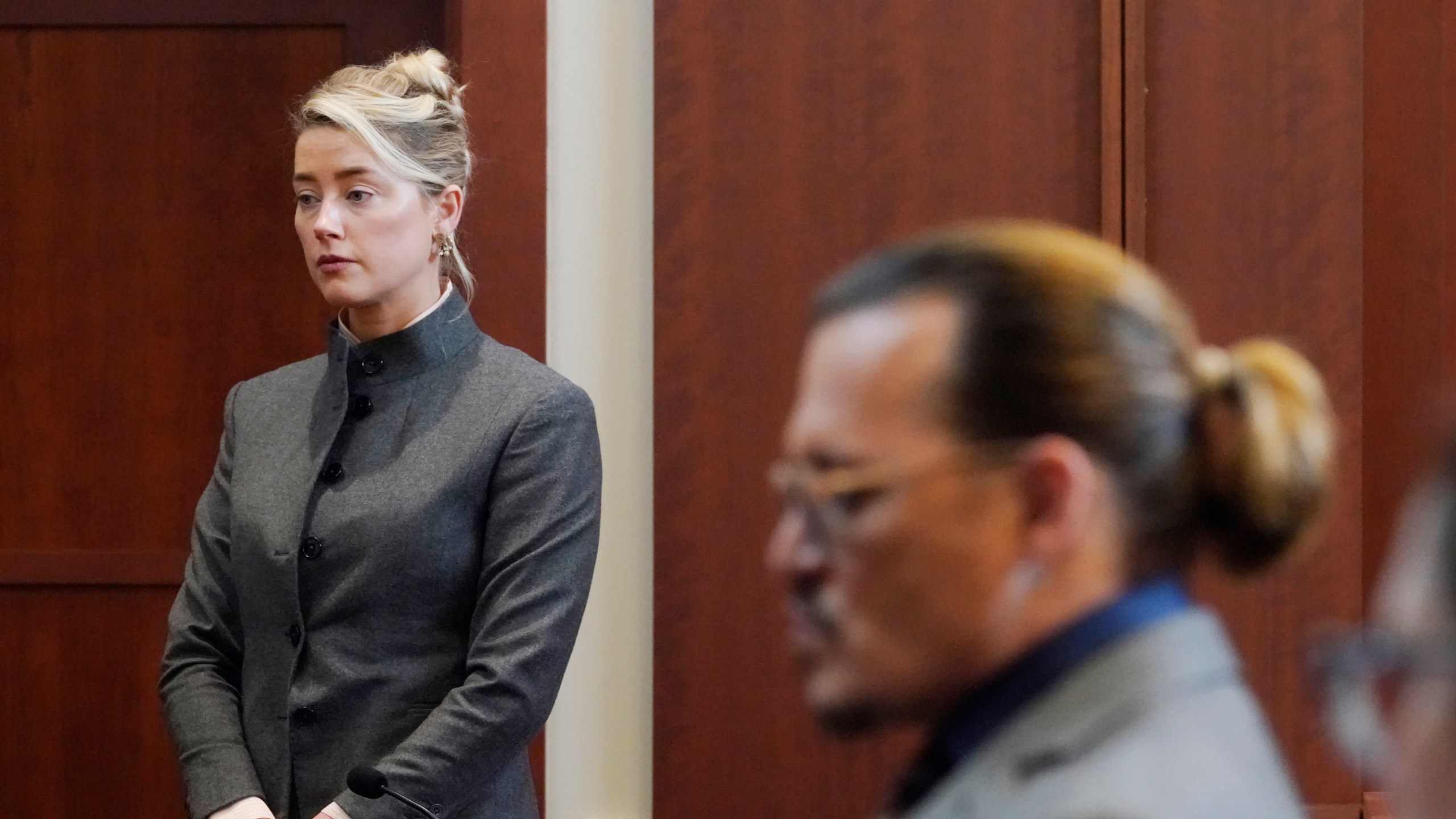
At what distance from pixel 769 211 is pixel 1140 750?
6.14 ft

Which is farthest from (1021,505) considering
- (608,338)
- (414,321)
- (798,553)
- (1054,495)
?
(608,338)

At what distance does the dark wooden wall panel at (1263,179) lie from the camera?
2.50 metres

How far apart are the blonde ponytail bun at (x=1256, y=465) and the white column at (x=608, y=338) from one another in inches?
67.3

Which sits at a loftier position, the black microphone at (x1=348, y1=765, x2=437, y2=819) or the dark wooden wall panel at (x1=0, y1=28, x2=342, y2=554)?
the dark wooden wall panel at (x1=0, y1=28, x2=342, y2=554)

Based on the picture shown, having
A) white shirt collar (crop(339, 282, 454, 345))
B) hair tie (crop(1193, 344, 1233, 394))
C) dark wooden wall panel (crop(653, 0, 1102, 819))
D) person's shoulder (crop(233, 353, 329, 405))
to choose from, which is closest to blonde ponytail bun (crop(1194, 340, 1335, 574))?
hair tie (crop(1193, 344, 1233, 394))

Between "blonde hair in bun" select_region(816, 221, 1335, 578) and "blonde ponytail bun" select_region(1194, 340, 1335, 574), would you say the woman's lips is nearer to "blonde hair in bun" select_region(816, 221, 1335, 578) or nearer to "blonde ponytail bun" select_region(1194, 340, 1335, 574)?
"blonde hair in bun" select_region(816, 221, 1335, 578)

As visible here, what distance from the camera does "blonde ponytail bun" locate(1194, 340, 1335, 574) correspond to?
85 centimetres

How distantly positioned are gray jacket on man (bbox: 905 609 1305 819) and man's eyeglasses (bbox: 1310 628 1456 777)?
147mm

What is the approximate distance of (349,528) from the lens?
177 centimetres

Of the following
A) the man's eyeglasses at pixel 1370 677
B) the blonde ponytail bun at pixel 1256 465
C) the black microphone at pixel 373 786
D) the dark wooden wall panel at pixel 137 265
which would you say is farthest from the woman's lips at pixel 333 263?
the man's eyeglasses at pixel 1370 677

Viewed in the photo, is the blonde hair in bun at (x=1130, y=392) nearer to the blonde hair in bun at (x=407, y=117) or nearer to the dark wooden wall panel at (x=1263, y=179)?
the blonde hair in bun at (x=407, y=117)

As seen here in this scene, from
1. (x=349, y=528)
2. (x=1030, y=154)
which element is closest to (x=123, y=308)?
(x=349, y=528)

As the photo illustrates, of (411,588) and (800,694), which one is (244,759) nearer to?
(411,588)

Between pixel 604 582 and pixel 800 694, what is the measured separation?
338 mm
